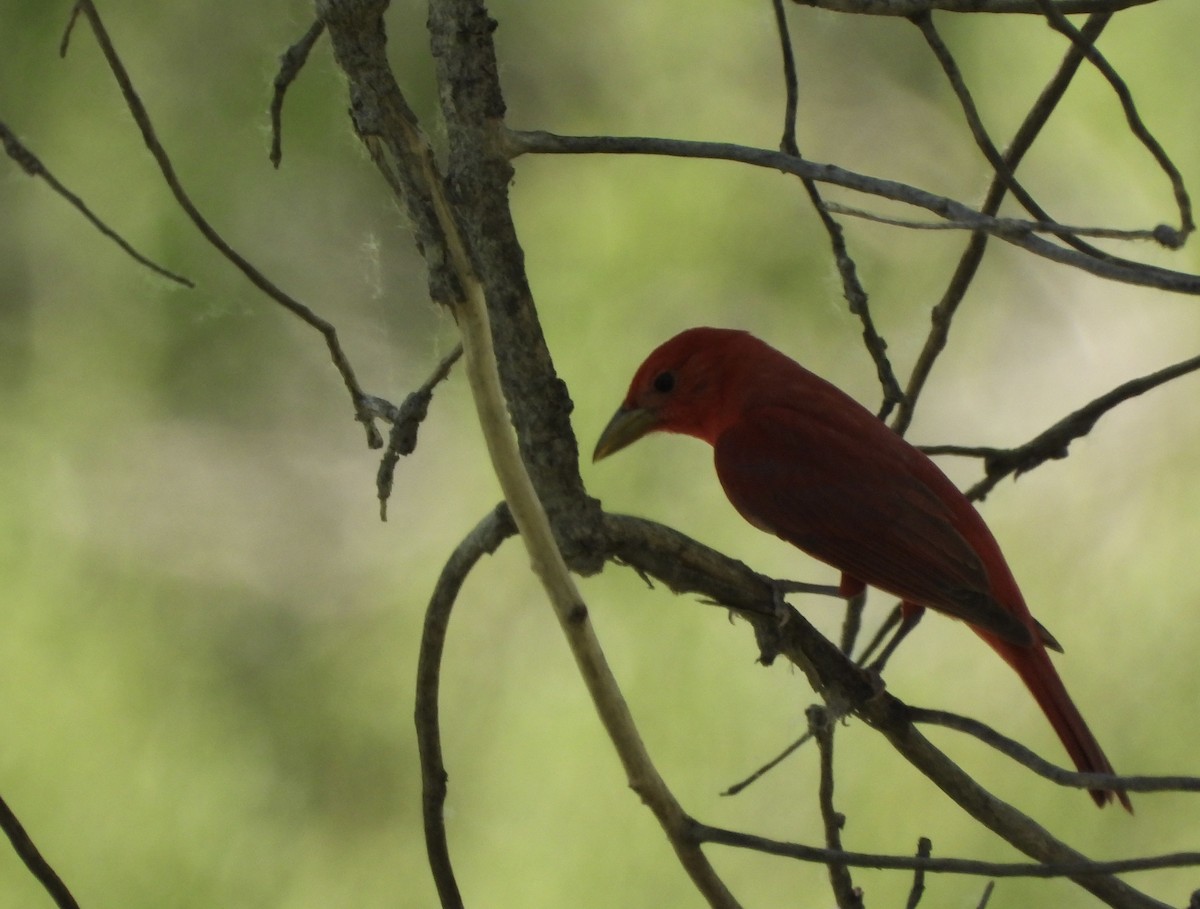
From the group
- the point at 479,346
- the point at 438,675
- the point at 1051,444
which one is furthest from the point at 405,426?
the point at 1051,444

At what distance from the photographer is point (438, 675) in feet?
7.17

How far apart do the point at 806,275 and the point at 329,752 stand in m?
1.87

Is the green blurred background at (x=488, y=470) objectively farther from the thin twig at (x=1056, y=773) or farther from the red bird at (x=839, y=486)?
the thin twig at (x=1056, y=773)

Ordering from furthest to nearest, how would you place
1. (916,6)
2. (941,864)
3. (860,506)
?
(860,506), (916,6), (941,864)

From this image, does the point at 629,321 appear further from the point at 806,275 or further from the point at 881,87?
the point at 881,87

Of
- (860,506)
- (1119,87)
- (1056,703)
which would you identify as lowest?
(1056,703)

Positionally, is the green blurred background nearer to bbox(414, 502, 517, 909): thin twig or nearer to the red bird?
the red bird

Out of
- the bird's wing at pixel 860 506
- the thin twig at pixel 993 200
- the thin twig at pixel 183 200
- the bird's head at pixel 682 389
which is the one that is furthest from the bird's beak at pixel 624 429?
the thin twig at pixel 183 200

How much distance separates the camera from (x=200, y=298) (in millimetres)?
4102

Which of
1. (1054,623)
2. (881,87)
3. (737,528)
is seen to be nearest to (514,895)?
(737,528)

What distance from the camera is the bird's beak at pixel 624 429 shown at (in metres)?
3.72

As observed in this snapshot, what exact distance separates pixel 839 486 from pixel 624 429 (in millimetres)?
558

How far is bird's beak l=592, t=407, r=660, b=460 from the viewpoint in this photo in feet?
12.2

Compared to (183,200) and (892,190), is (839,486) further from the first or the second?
(183,200)
